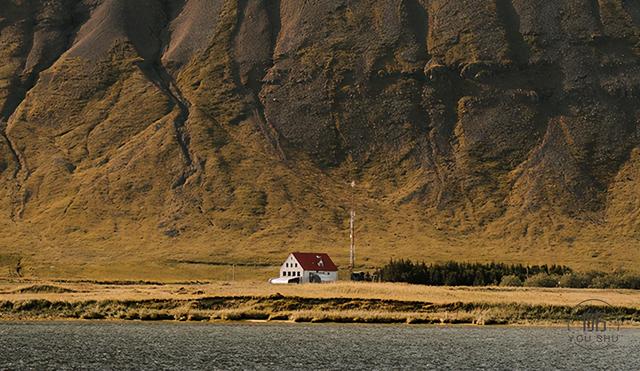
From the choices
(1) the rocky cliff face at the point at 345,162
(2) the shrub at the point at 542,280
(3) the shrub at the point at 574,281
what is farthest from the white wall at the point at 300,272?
(3) the shrub at the point at 574,281

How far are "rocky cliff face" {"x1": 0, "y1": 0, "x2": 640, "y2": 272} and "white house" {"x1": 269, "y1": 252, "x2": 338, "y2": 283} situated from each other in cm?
2541

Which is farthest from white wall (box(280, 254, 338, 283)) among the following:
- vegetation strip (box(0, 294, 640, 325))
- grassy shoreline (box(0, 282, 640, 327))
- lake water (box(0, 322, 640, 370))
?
lake water (box(0, 322, 640, 370))

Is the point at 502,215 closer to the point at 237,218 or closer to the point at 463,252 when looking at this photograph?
the point at 463,252

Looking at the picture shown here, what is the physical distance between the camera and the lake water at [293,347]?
49.8 meters

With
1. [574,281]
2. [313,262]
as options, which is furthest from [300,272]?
[574,281]

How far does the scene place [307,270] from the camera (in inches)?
4887

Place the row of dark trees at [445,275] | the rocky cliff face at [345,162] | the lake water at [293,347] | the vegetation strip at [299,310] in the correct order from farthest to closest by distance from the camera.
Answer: the rocky cliff face at [345,162] < the row of dark trees at [445,275] < the vegetation strip at [299,310] < the lake water at [293,347]

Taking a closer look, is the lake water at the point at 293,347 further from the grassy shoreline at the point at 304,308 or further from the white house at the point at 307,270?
the white house at the point at 307,270

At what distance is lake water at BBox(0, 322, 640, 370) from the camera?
49.8 meters

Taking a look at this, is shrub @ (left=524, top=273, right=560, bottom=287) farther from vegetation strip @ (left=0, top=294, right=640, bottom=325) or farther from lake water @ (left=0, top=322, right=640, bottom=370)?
lake water @ (left=0, top=322, right=640, bottom=370)

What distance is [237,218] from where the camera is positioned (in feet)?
547

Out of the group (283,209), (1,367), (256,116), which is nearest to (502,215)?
(283,209)

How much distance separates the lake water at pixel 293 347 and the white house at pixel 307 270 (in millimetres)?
48662

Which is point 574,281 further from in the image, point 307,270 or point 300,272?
point 300,272
